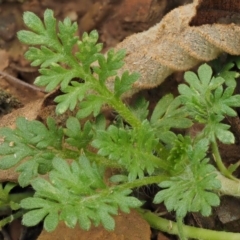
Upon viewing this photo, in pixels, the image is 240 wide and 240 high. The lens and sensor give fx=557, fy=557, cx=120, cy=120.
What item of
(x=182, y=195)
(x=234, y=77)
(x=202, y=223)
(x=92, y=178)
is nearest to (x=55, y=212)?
(x=92, y=178)

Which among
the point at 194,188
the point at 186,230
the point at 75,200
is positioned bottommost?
the point at 186,230

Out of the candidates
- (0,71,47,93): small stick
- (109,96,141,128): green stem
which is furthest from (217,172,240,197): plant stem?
(0,71,47,93): small stick

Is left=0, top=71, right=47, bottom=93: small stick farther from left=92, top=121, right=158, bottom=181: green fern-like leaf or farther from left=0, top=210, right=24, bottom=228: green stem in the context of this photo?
left=92, top=121, right=158, bottom=181: green fern-like leaf

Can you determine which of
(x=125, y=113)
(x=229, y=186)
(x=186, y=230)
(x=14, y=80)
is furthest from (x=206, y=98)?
(x=14, y=80)

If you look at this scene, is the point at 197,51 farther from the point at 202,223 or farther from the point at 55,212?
the point at 55,212

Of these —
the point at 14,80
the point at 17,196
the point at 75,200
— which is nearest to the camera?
the point at 75,200

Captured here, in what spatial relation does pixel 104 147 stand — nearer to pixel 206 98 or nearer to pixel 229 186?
pixel 206 98

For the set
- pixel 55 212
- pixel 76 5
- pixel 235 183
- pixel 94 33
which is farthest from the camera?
pixel 76 5

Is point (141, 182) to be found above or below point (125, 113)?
below
